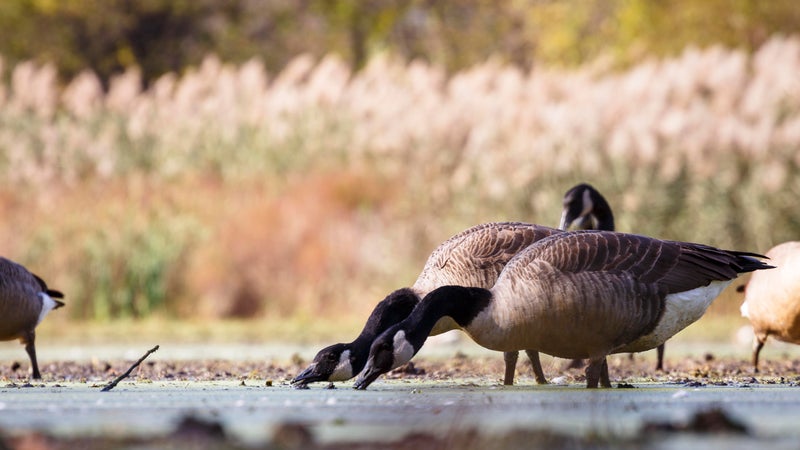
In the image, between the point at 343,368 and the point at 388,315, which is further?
the point at 388,315

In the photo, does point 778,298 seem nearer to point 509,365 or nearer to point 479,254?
point 509,365

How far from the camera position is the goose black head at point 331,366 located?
29.5 ft

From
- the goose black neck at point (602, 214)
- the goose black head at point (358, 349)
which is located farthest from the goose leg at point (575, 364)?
the goose black head at point (358, 349)

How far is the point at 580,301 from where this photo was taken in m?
7.88

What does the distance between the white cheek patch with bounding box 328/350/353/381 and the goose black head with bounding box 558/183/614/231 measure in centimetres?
287

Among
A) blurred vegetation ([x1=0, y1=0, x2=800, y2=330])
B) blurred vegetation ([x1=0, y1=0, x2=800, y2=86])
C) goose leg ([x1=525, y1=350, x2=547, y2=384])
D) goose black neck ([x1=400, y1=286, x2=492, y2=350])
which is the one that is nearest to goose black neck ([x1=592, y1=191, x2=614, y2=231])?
goose leg ([x1=525, y1=350, x2=547, y2=384])

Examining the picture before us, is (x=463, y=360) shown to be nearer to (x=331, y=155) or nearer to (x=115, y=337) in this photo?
(x=115, y=337)

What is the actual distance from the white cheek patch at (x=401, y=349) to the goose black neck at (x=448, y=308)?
27 mm

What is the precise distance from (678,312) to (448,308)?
1282mm

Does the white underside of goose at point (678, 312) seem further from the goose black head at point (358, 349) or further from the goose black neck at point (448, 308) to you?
the goose black head at point (358, 349)

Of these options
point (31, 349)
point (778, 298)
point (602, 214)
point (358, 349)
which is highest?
point (602, 214)

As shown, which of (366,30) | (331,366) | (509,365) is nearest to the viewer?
(331,366)

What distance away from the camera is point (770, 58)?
69.2 ft

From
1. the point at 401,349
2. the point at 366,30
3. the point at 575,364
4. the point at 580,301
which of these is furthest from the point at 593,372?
the point at 366,30
